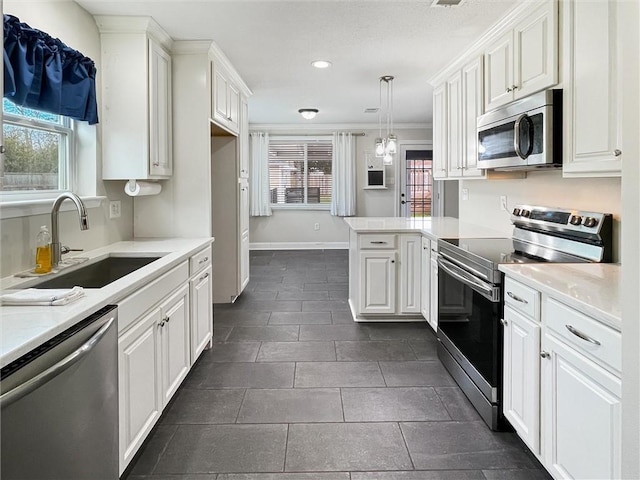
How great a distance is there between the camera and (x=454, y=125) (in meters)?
3.85

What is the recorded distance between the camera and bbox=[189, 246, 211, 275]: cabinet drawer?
2.86m

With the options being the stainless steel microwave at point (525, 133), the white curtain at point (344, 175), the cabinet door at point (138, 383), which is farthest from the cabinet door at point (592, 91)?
the white curtain at point (344, 175)

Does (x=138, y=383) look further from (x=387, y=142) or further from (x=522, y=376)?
(x=387, y=142)

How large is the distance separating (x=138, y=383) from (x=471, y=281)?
5.63 feet

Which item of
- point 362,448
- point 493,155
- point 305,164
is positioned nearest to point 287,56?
point 493,155

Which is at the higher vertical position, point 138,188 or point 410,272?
point 138,188

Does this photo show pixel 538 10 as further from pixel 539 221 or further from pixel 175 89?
pixel 175 89

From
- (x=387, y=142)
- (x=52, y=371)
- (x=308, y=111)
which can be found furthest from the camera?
(x=308, y=111)

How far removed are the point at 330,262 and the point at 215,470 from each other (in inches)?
209

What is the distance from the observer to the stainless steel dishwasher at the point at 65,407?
1073mm

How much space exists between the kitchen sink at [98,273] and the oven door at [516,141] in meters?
2.14

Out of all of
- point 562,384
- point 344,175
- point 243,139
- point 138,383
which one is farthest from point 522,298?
point 344,175

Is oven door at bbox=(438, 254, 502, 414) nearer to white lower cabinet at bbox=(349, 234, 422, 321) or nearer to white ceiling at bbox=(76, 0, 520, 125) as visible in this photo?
white lower cabinet at bbox=(349, 234, 422, 321)

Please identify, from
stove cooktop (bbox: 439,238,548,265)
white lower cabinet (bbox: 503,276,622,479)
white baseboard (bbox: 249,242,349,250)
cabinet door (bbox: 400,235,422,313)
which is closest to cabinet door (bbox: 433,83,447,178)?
cabinet door (bbox: 400,235,422,313)
